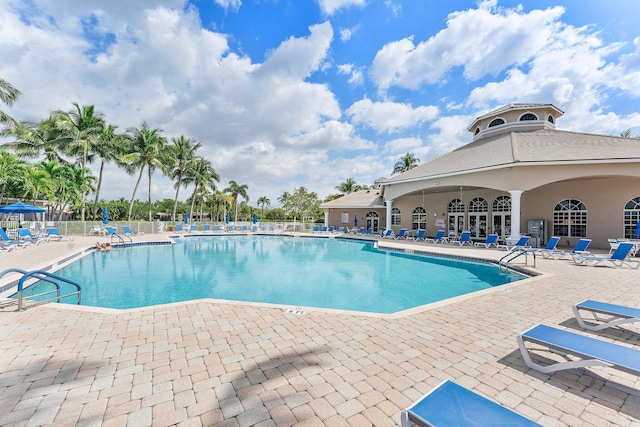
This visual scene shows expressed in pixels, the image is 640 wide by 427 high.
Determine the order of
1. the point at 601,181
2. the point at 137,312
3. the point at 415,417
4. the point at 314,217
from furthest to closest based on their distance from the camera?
the point at 314,217, the point at 601,181, the point at 137,312, the point at 415,417

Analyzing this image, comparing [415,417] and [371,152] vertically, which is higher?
[371,152]

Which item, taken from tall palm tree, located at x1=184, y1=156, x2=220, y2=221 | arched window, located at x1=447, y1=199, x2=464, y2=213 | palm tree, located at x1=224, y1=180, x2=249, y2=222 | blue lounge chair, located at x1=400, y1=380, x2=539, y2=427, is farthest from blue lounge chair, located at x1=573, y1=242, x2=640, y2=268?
palm tree, located at x1=224, y1=180, x2=249, y2=222

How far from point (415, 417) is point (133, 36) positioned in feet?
47.7

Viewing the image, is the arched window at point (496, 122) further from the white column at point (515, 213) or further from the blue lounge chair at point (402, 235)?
Result: the blue lounge chair at point (402, 235)

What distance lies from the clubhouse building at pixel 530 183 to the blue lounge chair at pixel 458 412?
16.1 meters

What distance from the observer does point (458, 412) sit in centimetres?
185

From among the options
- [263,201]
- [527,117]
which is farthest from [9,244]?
[263,201]

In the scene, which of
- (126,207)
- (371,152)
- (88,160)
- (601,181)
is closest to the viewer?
(601,181)

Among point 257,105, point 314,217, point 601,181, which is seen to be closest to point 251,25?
point 257,105

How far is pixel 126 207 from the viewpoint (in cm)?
5853

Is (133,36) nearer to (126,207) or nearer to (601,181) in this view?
(601,181)

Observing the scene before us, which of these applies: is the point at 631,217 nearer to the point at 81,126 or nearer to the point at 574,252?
the point at 574,252

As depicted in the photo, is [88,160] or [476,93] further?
[88,160]

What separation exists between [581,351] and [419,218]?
2246 centimetres
